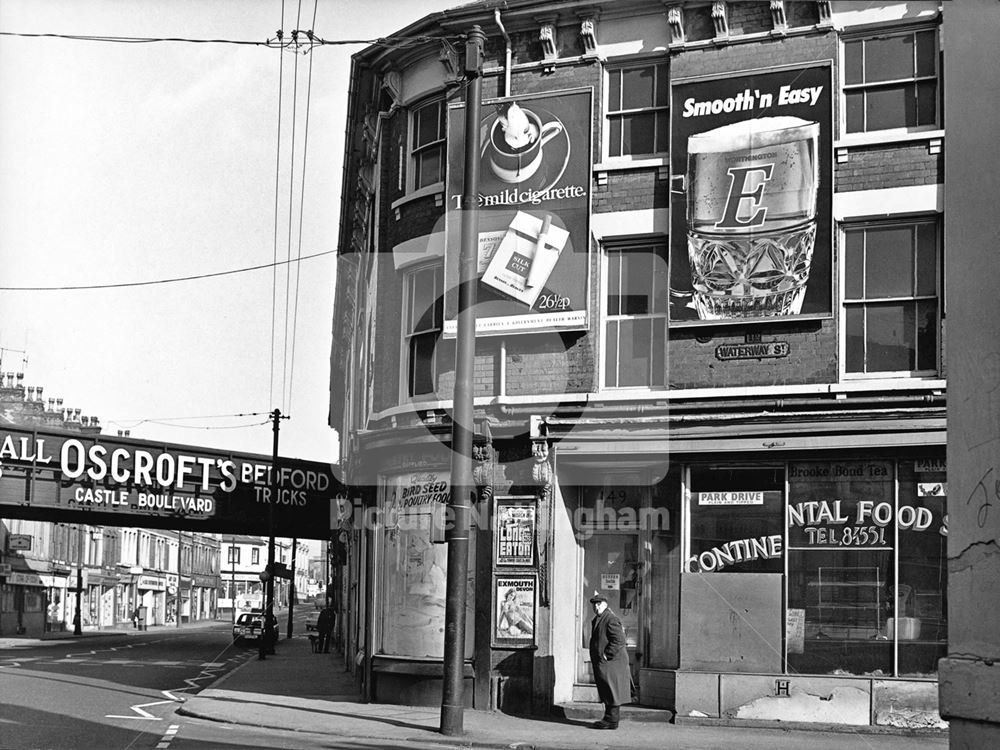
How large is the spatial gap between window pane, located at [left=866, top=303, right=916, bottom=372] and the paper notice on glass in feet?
14.6

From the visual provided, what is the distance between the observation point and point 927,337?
52.9ft

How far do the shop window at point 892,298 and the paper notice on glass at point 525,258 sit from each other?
4124mm

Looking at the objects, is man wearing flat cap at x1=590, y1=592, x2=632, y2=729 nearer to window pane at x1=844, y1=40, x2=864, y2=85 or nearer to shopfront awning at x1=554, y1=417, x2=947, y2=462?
shopfront awning at x1=554, y1=417, x2=947, y2=462

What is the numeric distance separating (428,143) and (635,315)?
464 cm

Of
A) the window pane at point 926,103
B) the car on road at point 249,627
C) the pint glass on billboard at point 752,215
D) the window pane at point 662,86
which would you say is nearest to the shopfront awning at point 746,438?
the pint glass on billboard at point 752,215

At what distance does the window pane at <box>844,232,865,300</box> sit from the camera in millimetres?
16609

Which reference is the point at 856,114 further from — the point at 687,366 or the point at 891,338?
the point at 687,366

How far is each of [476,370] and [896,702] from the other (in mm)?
7230

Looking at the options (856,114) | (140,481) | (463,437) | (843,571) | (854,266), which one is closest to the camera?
(463,437)

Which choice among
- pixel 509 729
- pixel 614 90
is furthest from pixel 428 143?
pixel 509 729

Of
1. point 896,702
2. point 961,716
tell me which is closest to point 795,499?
point 896,702

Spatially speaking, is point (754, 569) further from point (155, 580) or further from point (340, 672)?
point (155, 580)

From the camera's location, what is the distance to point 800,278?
16.7 m

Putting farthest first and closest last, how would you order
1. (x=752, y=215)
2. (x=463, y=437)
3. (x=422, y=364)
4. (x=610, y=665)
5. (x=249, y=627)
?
(x=249, y=627) → (x=422, y=364) → (x=752, y=215) → (x=610, y=665) → (x=463, y=437)
